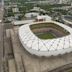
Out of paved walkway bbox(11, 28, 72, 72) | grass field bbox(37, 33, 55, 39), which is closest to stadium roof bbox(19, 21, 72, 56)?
paved walkway bbox(11, 28, 72, 72)

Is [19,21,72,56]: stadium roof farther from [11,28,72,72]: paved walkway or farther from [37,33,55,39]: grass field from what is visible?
[37,33,55,39]: grass field

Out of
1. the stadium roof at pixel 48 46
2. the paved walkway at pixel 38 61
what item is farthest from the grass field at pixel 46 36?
the paved walkway at pixel 38 61

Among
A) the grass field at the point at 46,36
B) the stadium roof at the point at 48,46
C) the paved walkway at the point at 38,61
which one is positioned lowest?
the paved walkway at the point at 38,61

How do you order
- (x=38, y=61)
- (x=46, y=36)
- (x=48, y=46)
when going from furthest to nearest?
(x=46, y=36) → (x=48, y=46) → (x=38, y=61)

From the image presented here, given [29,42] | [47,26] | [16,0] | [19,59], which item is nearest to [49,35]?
[47,26]

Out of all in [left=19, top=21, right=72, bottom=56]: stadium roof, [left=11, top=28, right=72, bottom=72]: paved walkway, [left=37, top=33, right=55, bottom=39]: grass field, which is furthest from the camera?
[left=37, top=33, right=55, bottom=39]: grass field

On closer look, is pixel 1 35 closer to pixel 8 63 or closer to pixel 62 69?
pixel 8 63

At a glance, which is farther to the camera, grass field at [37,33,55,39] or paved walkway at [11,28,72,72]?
grass field at [37,33,55,39]

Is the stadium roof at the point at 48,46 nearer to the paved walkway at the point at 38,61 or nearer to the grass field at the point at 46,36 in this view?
the paved walkway at the point at 38,61

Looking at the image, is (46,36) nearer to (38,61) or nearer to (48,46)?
(48,46)

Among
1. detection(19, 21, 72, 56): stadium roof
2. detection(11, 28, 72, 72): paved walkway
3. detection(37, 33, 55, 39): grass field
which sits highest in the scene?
detection(19, 21, 72, 56): stadium roof

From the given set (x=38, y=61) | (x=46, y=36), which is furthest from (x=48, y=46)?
(x=46, y=36)
